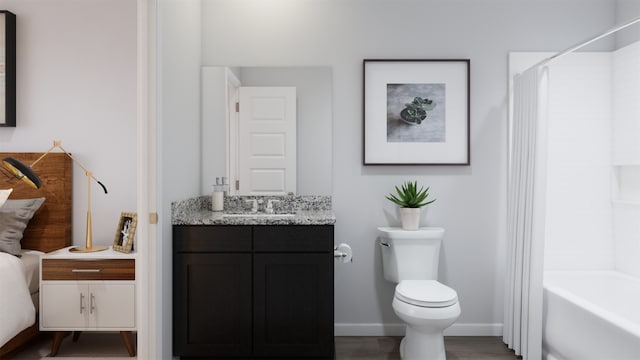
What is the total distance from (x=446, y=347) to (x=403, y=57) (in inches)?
80.1

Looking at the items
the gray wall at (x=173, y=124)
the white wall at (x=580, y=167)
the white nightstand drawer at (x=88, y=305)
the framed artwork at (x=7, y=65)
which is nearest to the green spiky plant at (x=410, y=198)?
the white wall at (x=580, y=167)

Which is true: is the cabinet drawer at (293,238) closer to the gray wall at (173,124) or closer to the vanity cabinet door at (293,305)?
the vanity cabinet door at (293,305)

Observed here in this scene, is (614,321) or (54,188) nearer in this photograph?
(614,321)

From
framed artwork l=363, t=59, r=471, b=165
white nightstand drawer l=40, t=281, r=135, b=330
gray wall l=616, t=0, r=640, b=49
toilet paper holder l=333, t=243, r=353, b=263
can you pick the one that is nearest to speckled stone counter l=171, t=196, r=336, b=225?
toilet paper holder l=333, t=243, r=353, b=263

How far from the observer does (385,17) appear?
10.00ft

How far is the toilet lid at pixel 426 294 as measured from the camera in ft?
7.70

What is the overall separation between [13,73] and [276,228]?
2.23m

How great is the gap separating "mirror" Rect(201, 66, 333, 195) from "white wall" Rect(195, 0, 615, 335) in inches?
3.0

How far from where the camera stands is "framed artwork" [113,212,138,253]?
271 cm

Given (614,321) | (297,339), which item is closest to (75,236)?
(297,339)

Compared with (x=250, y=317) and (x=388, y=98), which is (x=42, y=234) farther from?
(x=388, y=98)

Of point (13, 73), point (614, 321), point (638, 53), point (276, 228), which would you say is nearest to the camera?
point (614, 321)

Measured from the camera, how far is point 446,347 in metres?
2.87

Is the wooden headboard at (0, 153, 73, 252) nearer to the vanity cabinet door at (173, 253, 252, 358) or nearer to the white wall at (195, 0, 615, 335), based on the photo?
the vanity cabinet door at (173, 253, 252, 358)
